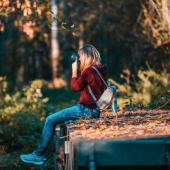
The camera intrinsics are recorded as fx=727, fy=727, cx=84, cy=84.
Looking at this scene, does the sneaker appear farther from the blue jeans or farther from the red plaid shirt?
the red plaid shirt

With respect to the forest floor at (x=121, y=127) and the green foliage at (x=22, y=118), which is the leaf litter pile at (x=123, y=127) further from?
the green foliage at (x=22, y=118)

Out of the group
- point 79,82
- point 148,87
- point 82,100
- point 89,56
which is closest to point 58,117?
point 82,100

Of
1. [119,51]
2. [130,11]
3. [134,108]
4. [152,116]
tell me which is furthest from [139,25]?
[152,116]

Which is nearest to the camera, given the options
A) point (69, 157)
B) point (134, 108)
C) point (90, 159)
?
point (90, 159)

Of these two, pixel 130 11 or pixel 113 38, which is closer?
pixel 130 11

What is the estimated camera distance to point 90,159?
805 centimetres

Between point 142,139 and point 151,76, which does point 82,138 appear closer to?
point 142,139

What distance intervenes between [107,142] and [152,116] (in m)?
2.99

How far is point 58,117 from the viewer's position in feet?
34.0

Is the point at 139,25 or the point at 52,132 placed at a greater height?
the point at 139,25

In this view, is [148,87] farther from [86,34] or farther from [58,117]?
[86,34]

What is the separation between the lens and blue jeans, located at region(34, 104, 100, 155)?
10.3 metres

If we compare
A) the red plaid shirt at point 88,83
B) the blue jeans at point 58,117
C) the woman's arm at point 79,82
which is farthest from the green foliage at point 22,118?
the woman's arm at point 79,82

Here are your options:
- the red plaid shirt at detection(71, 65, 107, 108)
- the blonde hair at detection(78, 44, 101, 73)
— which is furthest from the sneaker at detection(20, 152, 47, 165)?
the blonde hair at detection(78, 44, 101, 73)
